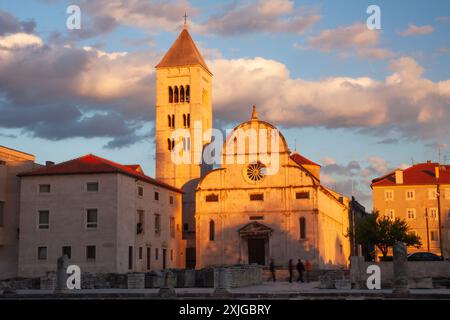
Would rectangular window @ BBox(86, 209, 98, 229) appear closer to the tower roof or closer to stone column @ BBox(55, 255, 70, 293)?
stone column @ BBox(55, 255, 70, 293)

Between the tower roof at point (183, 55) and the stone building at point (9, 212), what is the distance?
35.0 metres

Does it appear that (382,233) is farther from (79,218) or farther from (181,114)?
(79,218)

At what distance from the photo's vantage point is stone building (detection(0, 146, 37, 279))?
180ft

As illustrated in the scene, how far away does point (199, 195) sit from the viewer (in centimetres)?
6831

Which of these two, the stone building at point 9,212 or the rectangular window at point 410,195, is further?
the rectangular window at point 410,195

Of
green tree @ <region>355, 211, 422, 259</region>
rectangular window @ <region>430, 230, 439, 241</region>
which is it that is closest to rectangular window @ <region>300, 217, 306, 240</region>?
green tree @ <region>355, 211, 422, 259</region>

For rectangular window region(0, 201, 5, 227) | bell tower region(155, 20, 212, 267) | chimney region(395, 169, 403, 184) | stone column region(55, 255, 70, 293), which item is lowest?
stone column region(55, 255, 70, 293)

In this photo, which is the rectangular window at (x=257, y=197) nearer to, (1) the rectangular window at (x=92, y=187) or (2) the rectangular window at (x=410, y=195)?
(1) the rectangular window at (x=92, y=187)

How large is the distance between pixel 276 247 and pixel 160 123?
2793 cm

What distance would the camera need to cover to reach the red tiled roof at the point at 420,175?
274ft

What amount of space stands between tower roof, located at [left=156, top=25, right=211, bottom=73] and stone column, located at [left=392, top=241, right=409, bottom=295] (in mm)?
57875

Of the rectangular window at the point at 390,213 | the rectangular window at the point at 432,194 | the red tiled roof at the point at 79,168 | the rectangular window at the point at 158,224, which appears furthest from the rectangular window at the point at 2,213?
the rectangular window at the point at 432,194
